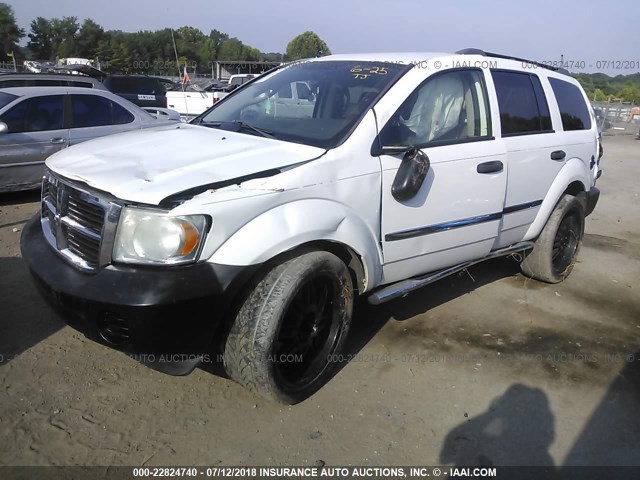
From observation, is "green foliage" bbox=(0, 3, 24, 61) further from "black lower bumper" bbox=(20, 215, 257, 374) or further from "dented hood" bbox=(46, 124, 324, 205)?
"black lower bumper" bbox=(20, 215, 257, 374)

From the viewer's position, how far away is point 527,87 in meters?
4.26

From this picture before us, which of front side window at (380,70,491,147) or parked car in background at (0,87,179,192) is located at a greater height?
front side window at (380,70,491,147)

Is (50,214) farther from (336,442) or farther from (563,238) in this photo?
(563,238)

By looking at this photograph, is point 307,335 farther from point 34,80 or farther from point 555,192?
point 34,80

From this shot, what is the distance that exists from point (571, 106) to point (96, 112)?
5.93 meters

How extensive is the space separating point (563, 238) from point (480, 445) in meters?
2.93

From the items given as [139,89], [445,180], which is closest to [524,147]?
[445,180]

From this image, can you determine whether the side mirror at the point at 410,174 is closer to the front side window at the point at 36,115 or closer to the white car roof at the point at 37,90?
the front side window at the point at 36,115

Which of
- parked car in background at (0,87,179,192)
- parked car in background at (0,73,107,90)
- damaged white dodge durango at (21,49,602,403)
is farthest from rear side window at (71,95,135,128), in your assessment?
damaged white dodge durango at (21,49,602,403)

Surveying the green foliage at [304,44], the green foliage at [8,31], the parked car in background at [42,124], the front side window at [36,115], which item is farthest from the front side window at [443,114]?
the green foliage at [304,44]

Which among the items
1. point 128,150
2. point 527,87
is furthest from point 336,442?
point 527,87

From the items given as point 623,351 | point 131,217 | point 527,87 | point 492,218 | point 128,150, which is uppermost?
point 527,87

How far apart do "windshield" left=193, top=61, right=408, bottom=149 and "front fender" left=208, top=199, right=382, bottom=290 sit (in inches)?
16.2

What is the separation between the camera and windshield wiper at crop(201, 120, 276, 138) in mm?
3203
